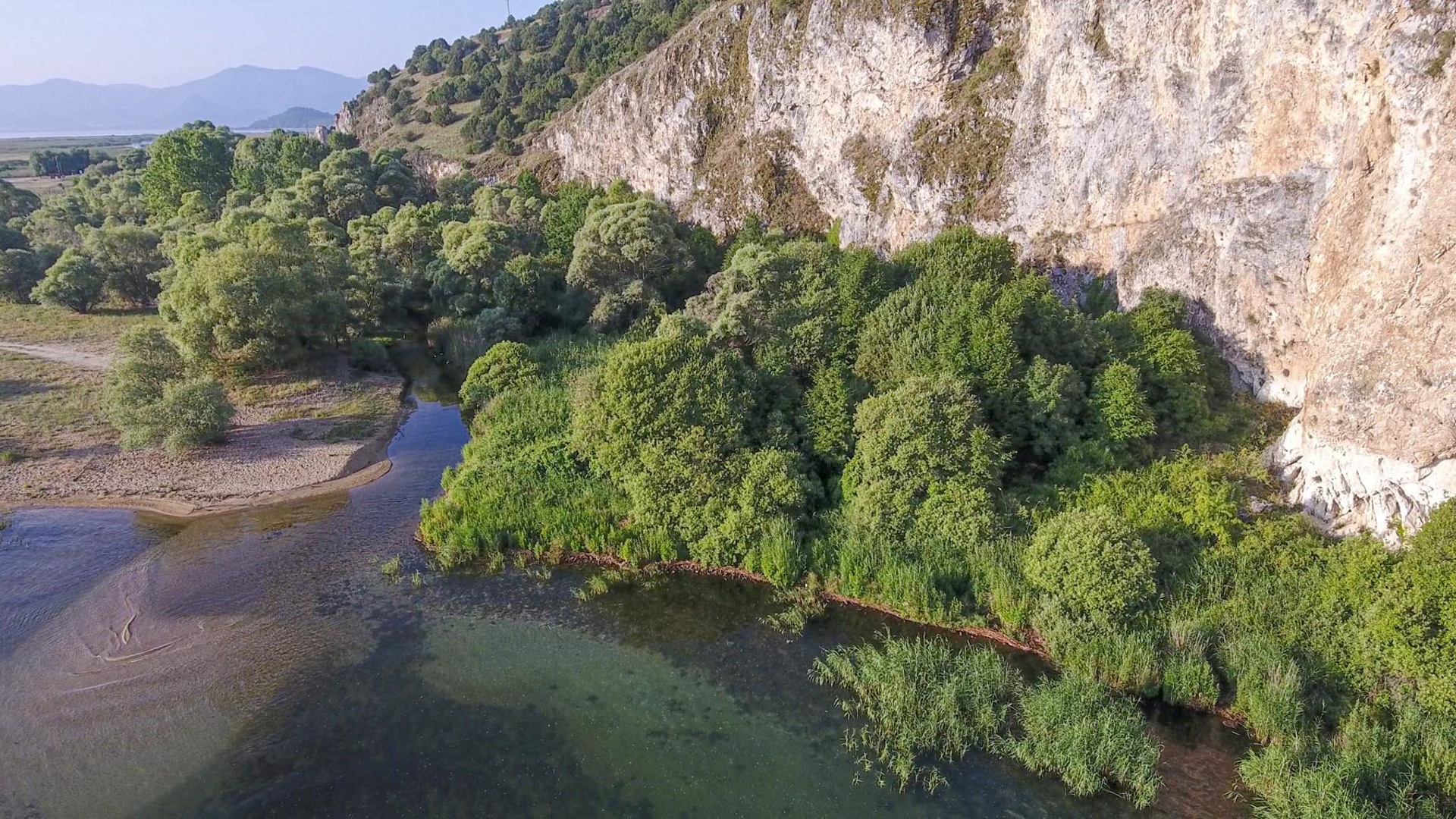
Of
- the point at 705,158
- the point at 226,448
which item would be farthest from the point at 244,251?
the point at 705,158

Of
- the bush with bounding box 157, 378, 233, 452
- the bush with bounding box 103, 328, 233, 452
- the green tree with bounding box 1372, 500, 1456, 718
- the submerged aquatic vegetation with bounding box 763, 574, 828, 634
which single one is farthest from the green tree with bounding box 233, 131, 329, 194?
the green tree with bounding box 1372, 500, 1456, 718

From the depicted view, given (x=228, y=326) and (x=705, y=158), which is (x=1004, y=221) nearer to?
(x=705, y=158)

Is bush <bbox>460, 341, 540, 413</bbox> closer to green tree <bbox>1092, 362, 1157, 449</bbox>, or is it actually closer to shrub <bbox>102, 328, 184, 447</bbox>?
shrub <bbox>102, 328, 184, 447</bbox>

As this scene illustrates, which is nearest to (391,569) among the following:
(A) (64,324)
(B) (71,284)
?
(A) (64,324)

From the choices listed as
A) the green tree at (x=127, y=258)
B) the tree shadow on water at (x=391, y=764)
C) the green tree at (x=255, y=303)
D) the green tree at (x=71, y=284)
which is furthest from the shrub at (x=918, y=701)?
the green tree at (x=71, y=284)

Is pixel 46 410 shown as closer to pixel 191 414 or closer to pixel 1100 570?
pixel 191 414
